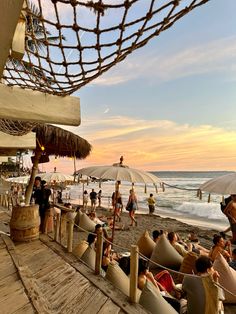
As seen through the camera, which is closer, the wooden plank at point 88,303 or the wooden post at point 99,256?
the wooden plank at point 88,303

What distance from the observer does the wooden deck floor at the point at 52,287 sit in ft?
9.08

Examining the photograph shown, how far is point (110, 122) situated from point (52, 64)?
1820 cm

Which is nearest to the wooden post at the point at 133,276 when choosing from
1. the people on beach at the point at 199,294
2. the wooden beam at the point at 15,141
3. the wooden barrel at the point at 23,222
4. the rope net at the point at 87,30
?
the people on beach at the point at 199,294

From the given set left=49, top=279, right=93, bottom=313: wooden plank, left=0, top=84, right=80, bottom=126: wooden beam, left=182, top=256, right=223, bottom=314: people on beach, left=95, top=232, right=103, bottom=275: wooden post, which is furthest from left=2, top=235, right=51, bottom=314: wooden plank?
left=0, top=84, right=80, bottom=126: wooden beam

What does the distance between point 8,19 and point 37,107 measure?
110 cm

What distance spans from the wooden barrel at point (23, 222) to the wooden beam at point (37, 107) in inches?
131

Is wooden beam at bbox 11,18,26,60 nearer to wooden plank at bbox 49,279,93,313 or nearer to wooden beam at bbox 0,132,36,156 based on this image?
wooden plank at bbox 49,279,93,313

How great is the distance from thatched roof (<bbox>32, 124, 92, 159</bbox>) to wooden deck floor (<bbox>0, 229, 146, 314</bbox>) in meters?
2.60

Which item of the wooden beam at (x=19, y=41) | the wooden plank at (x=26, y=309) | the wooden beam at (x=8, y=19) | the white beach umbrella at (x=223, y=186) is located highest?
the wooden beam at (x=19, y=41)

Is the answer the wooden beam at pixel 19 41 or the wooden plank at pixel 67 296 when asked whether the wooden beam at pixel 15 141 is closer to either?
the wooden plank at pixel 67 296

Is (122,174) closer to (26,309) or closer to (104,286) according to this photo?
(104,286)

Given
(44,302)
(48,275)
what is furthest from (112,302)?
(48,275)

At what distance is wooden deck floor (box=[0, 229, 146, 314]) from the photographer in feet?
9.08

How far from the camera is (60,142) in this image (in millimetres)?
6512
